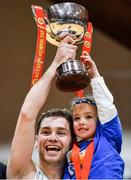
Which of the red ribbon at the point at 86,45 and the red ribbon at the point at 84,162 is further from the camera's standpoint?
the red ribbon at the point at 86,45

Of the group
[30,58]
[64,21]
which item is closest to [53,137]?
[64,21]

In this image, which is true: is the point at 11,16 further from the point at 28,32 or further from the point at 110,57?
the point at 110,57

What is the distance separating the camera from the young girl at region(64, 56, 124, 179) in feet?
5.06

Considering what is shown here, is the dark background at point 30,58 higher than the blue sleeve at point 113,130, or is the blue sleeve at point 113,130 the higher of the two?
the dark background at point 30,58

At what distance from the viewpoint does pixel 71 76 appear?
5.05ft

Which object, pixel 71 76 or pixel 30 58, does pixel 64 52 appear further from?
pixel 30 58

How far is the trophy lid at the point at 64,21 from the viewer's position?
1601 millimetres

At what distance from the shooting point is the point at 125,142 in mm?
3965

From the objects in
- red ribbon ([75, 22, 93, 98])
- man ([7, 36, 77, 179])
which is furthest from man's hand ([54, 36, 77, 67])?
red ribbon ([75, 22, 93, 98])

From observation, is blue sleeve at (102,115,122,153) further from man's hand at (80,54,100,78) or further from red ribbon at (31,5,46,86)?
red ribbon at (31,5,46,86)

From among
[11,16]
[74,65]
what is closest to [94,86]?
[74,65]

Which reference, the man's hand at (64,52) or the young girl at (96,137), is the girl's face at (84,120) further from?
the man's hand at (64,52)

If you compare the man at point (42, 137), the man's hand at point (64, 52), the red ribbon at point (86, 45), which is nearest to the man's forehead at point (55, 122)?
the man at point (42, 137)

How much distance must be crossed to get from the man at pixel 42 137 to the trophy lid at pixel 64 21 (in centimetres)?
4
